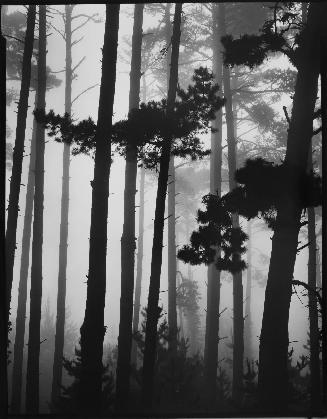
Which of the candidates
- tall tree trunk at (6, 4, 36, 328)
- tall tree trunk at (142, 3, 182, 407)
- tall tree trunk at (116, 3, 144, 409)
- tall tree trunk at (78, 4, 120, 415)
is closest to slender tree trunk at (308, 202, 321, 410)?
tall tree trunk at (142, 3, 182, 407)

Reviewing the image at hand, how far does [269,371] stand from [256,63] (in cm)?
463

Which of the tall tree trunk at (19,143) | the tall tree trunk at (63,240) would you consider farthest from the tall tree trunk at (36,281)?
the tall tree trunk at (63,240)

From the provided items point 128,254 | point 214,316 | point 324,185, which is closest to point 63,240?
point 128,254

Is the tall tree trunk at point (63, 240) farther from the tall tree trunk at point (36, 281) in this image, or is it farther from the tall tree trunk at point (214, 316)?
the tall tree trunk at point (214, 316)

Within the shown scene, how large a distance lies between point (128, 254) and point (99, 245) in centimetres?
258

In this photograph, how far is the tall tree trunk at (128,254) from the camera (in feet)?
26.4

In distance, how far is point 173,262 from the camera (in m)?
14.4

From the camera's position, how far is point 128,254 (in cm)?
909

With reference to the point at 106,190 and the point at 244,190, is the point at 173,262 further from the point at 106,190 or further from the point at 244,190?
the point at 244,190

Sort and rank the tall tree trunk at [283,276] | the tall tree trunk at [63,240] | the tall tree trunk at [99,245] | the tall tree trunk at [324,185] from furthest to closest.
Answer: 1. the tall tree trunk at [63,240]
2. the tall tree trunk at [99,245]
3. the tall tree trunk at [283,276]
4. the tall tree trunk at [324,185]

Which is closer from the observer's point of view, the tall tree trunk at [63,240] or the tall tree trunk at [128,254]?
the tall tree trunk at [128,254]

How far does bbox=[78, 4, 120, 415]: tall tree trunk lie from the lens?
20.4 ft

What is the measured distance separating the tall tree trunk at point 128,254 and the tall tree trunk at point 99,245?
60cm

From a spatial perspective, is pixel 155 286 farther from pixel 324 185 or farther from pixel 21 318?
pixel 21 318
